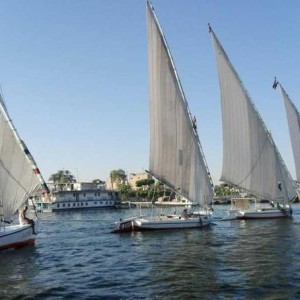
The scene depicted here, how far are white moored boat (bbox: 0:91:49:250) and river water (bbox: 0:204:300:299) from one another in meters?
1.42

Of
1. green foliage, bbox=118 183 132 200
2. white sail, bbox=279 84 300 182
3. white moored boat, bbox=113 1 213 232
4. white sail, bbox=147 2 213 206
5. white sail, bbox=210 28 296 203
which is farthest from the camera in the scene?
green foliage, bbox=118 183 132 200

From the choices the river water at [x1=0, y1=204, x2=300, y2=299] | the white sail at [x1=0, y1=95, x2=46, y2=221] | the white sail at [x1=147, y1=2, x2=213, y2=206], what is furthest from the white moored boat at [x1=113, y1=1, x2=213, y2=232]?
the white sail at [x1=0, y1=95, x2=46, y2=221]

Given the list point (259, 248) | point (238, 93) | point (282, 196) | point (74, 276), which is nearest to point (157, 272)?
point (74, 276)

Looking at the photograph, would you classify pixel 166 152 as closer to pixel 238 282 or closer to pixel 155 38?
pixel 155 38

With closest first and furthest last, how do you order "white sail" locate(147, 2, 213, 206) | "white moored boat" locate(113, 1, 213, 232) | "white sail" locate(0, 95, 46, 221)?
"white sail" locate(0, 95, 46, 221)
"white moored boat" locate(113, 1, 213, 232)
"white sail" locate(147, 2, 213, 206)

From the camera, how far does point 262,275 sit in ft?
73.9

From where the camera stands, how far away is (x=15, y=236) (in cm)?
3394

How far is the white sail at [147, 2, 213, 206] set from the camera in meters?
45.1

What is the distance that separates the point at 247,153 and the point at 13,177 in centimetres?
3120

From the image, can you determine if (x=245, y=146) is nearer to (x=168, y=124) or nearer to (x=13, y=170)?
(x=168, y=124)

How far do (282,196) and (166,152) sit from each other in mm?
21837

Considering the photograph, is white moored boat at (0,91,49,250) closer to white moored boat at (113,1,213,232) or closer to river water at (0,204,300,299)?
river water at (0,204,300,299)

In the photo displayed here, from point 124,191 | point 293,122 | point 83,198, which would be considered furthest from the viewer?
point 124,191

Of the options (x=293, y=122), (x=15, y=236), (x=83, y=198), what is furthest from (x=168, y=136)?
(x=83, y=198)
